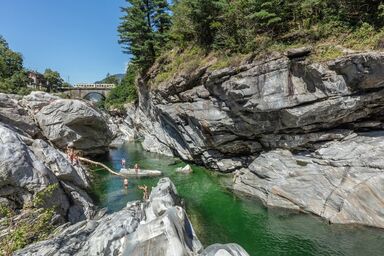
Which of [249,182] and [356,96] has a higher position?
[356,96]

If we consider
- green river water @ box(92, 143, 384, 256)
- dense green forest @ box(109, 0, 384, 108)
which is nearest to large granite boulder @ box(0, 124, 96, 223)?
green river water @ box(92, 143, 384, 256)

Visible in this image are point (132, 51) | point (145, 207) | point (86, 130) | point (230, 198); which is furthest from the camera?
point (132, 51)

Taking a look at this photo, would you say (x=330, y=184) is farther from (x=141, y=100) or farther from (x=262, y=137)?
(x=141, y=100)

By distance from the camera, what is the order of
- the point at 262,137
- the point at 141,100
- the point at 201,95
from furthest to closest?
the point at 141,100 < the point at 201,95 < the point at 262,137

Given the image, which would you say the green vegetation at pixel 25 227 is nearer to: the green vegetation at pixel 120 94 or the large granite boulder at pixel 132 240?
the large granite boulder at pixel 132 240

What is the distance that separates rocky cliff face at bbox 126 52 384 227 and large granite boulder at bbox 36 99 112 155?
10.1m

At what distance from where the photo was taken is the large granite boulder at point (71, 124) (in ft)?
70.8

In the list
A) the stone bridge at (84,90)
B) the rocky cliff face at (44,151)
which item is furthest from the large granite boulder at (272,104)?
A: the stone bridge at (84,90)

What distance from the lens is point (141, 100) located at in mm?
37438

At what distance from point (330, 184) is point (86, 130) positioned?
73.2 ft

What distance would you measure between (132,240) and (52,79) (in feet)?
192

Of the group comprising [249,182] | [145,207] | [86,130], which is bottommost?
[249,182]

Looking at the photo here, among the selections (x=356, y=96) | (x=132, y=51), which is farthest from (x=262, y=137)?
(x=132, y=51)

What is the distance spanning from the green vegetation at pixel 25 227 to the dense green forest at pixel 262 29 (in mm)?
15010
